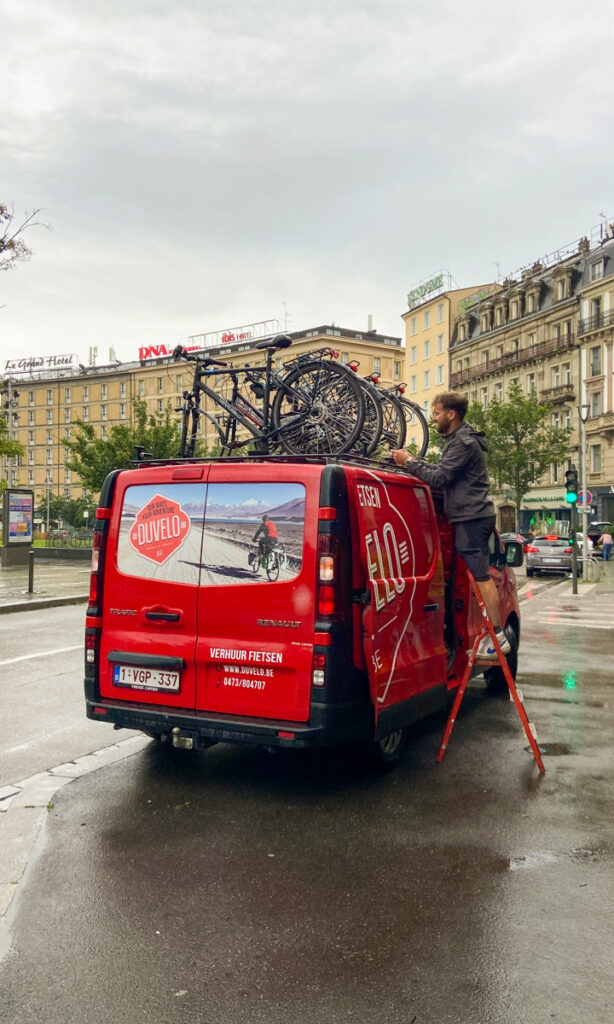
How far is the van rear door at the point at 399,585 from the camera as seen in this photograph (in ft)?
15.6

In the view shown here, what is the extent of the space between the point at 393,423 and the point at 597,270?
5212 cm

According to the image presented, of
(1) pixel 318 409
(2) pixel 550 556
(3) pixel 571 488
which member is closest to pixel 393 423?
(1) pixel 318 409

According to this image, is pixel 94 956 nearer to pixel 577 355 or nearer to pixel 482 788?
pixel 482 788

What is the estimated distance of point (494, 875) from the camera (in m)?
3.79

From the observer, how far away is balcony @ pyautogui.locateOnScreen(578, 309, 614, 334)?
52125mm

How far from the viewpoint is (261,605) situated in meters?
4.68

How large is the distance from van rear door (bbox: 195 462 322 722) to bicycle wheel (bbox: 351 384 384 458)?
237cm

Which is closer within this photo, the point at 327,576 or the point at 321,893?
the point at 321,893

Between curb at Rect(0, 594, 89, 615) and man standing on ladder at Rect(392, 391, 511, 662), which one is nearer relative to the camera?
man standing on ladder at Rect(392, 391, 511, 662)

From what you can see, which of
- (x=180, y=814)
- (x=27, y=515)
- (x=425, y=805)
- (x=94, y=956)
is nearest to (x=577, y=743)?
(x=425, y=805)

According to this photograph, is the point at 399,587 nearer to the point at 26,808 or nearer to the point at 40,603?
the point at 26,808

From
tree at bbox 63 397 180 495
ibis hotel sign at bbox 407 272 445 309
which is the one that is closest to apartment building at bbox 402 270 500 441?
ibis hotel sign at bbox 407 272 445 309

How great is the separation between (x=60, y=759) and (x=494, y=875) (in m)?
3.24

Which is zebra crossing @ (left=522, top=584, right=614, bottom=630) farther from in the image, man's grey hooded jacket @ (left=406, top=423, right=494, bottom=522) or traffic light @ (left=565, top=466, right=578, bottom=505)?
man's grey hooded jacket @ (left=406, top=423, right=494, bottom=522)
